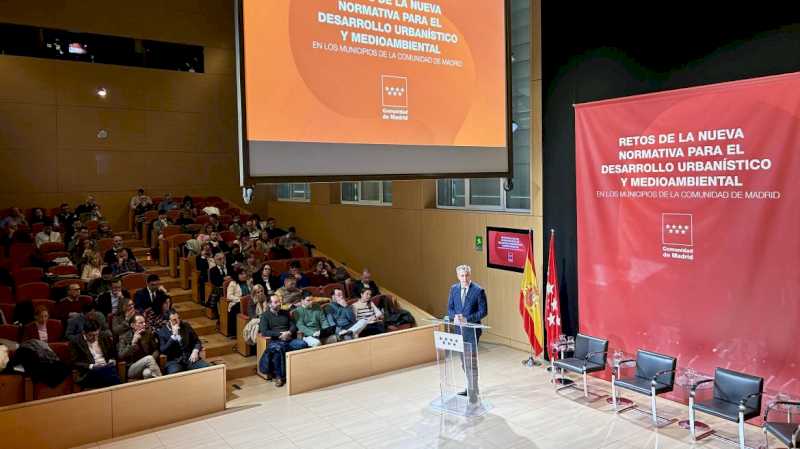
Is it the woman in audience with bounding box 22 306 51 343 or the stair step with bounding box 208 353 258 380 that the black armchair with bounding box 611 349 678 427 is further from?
the woman in audience with bounding box 22 306 51 343

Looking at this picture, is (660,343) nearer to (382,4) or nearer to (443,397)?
(443,397)

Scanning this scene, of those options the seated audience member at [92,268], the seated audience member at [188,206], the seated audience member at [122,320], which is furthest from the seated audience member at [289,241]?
the seated audience member at [122,320]

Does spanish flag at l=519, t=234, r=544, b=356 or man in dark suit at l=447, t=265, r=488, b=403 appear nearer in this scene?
man in dark suit at l=447, t=265, r=488, b=403

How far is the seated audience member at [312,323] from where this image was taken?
7.66 m

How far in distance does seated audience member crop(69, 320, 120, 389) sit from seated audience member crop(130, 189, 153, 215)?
644cm

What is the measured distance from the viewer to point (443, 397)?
6352mm

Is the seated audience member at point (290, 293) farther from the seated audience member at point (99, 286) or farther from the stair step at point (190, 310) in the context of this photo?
the seated audience member at point (99, 286)

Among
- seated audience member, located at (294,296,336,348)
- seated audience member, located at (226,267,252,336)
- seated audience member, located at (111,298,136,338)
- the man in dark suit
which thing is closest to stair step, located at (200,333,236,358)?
seated audience member, located at (226,267,252,336)

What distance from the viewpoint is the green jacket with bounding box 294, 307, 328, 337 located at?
7699 mm

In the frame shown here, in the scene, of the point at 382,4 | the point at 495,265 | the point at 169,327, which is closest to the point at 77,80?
the point at 169,327

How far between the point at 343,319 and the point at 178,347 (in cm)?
208

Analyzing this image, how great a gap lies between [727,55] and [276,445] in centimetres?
567

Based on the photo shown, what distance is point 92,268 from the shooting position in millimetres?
8820

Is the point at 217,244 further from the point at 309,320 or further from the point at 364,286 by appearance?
the point at 309,320
